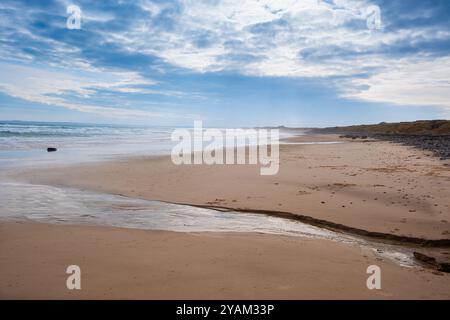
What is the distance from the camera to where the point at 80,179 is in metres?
12.9

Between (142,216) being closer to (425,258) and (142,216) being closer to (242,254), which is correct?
(242,254)

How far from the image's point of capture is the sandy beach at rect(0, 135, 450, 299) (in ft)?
14.3

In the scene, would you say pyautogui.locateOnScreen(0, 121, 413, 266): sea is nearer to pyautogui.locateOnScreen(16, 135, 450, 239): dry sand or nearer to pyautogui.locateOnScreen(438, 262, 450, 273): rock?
pyautogui.locateOnScreen(438, 262, 450, 273): rock

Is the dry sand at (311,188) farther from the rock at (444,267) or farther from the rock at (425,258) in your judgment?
the rock at (444,267)

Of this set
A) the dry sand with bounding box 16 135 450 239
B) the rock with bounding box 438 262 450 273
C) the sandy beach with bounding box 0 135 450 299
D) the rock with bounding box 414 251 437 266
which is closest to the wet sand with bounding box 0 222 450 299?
the sandy beach with bounding box 0 135 450 299

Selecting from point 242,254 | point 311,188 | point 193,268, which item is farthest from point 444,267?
point 311,188

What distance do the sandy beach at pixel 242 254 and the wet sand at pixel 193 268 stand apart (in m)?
0.02

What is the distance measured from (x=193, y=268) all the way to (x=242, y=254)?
102 cm

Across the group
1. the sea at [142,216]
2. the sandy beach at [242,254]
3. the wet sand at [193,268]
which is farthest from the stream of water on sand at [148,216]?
the wet sand at [193,268]

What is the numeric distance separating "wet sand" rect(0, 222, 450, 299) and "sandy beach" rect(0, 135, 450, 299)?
0.02 m

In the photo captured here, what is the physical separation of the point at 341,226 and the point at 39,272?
245 inches
